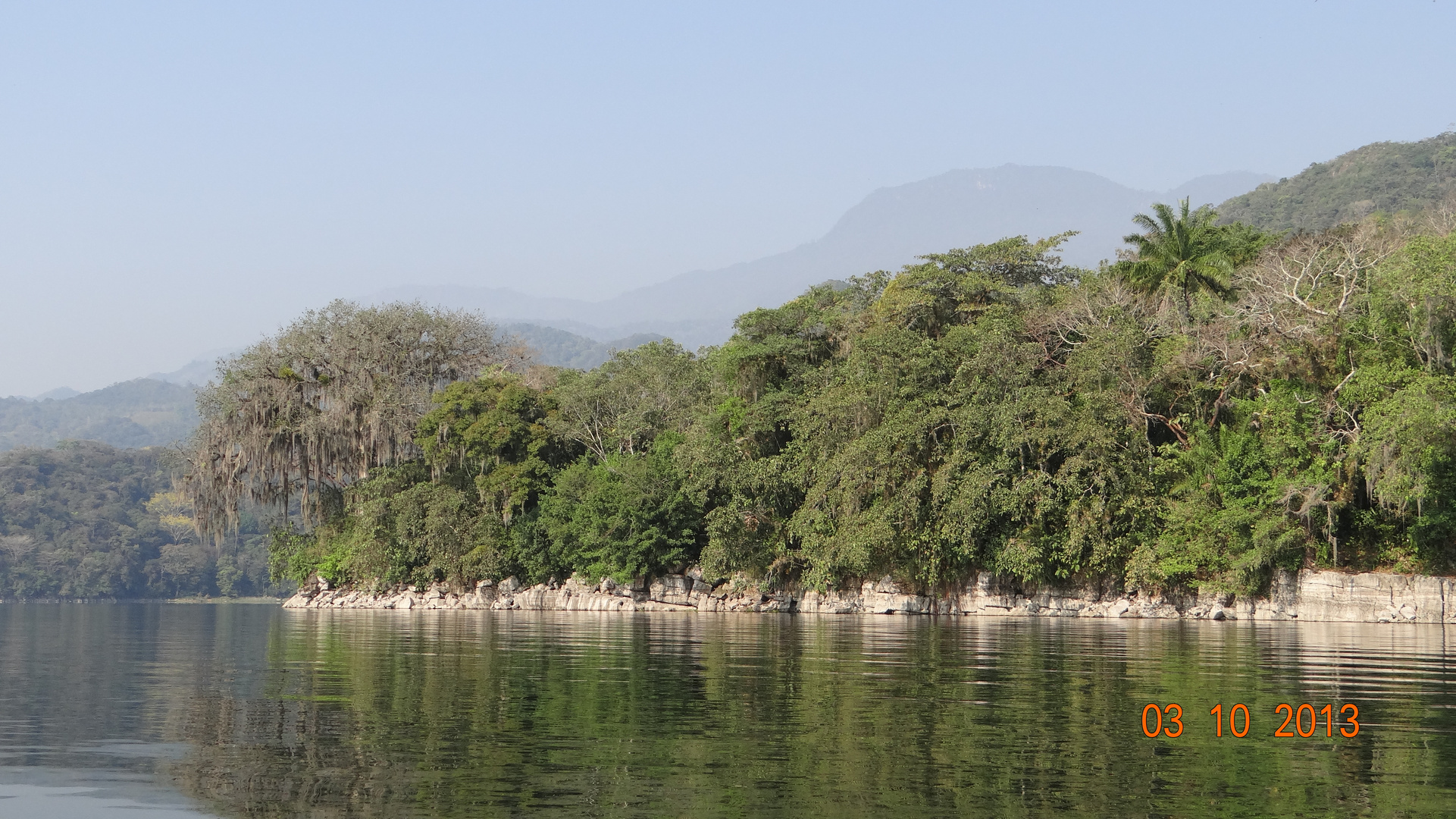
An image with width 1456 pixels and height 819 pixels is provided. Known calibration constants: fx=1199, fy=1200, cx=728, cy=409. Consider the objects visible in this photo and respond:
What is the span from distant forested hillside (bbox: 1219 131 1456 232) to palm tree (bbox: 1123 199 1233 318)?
4284 cm

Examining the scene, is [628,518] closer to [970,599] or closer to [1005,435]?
[970,599]

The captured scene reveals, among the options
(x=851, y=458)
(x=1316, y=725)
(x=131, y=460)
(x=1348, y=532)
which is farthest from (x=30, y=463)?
(x=1316, y=725)

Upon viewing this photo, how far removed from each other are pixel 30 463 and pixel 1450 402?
127 m

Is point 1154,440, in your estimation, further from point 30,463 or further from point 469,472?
point 30,463

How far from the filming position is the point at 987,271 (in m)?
43.7

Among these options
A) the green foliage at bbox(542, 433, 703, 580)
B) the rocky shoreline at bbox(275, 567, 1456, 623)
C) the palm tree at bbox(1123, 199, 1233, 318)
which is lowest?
the rocky shoreline at bbox(275, 567, 1456, 623)

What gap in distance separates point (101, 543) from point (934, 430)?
96.8 m

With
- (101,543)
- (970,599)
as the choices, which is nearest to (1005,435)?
(970,599)

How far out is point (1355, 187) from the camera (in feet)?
285

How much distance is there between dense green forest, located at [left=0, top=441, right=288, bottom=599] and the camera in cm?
10438

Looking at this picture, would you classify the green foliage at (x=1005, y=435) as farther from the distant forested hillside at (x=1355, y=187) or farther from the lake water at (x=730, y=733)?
the distant forested hillside at (x=1355, y=187)

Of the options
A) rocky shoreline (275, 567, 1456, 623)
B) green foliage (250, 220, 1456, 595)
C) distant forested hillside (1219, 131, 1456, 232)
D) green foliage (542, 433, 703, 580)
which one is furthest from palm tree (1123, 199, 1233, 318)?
distant forested hillside (1219, 131, 1456, 232)
